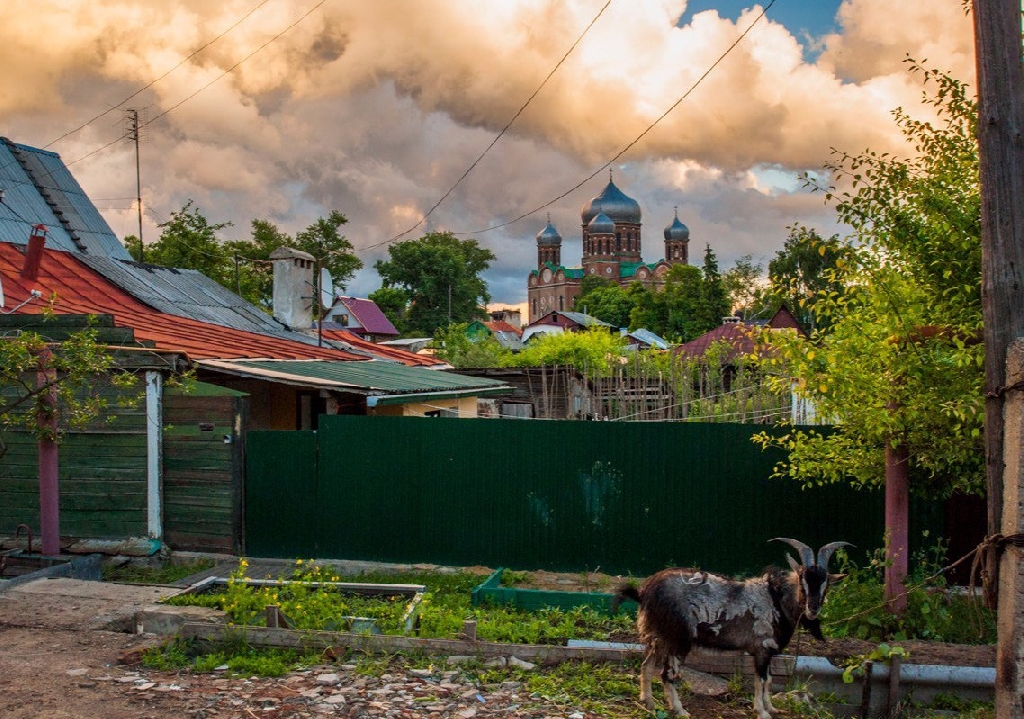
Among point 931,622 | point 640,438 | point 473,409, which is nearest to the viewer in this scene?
point 931,622

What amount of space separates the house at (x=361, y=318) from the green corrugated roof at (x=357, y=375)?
49984 mm

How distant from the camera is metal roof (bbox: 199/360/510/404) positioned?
460 inches

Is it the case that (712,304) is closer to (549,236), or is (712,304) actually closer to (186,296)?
(186,296)

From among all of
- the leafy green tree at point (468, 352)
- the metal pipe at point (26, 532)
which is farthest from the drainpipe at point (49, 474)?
the leafy green tree at point (468, 352)

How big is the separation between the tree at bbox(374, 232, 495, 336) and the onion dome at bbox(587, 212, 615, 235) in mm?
42103

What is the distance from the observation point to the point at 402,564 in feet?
35.8

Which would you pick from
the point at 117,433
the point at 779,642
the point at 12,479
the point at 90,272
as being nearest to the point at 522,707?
the point at 779,642

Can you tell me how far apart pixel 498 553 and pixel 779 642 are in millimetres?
4921

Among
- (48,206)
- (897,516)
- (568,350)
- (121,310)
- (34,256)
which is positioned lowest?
(897,516)

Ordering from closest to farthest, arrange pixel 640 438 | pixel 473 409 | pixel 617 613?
pixel 617 613 → pixel 640 438 → pixel 473 409

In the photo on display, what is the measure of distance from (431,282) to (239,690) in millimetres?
75227

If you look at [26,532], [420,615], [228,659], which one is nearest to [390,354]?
[26,532]

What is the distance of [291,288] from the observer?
22.2 meters

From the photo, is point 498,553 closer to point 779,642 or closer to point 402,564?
point 402,564
